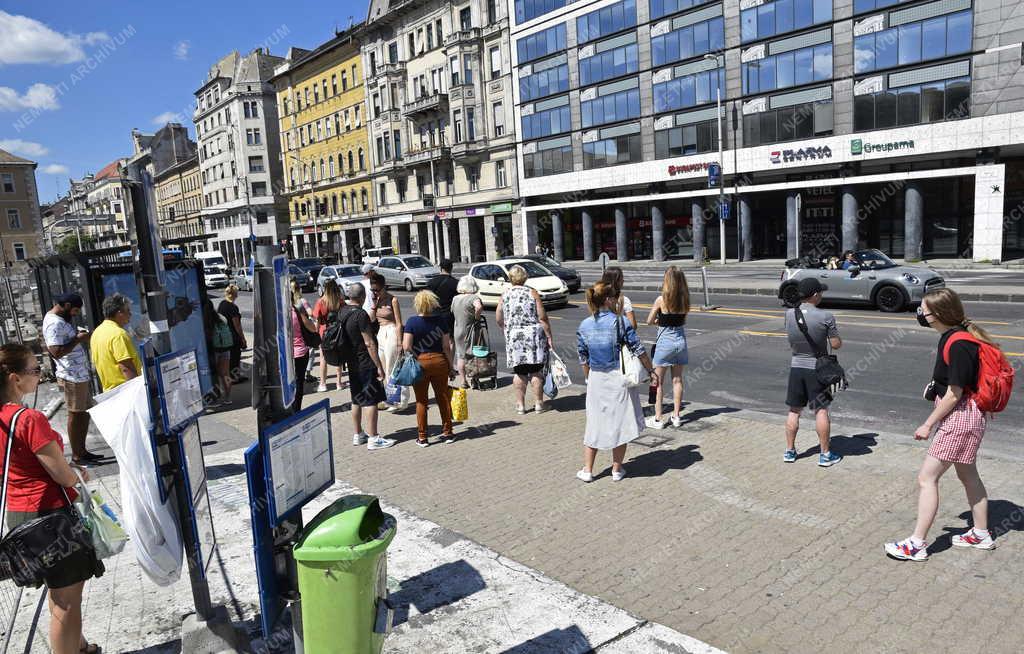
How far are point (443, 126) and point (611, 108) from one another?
14876 millimetres

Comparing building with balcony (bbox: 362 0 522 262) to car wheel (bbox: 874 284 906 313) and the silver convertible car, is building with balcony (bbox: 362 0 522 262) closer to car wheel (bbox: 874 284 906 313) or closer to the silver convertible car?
the silver convertible car

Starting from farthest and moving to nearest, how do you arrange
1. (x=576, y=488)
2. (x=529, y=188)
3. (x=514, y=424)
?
(x=529, y=188) < (x=514, y=424) < (x=576, y=488)

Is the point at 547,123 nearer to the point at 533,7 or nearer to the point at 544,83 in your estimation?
the point at 544,83

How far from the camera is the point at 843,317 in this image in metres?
15.5

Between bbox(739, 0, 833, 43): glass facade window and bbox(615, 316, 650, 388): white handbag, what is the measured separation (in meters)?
33.5

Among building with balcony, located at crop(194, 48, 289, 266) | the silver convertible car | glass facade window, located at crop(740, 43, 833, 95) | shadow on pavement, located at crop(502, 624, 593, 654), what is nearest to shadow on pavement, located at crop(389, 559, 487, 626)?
shadow on pavement, located at crop(502, 624, 593, 654)

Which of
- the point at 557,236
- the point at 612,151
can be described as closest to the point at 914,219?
the point at 612,151

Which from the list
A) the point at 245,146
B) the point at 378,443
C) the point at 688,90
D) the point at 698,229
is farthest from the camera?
the point at 245,146

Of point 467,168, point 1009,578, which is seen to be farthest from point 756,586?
point 467,168

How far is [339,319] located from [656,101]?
121ft

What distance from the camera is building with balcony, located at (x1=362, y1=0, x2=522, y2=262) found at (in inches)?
1938

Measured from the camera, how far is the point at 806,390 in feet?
20.0

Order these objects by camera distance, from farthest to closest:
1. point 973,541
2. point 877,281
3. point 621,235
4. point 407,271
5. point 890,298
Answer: point 621,235 → point 407,271 → point 877,281 → point 890,298 → point 973,541

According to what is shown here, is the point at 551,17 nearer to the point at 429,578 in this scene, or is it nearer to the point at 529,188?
the point at 529,188
